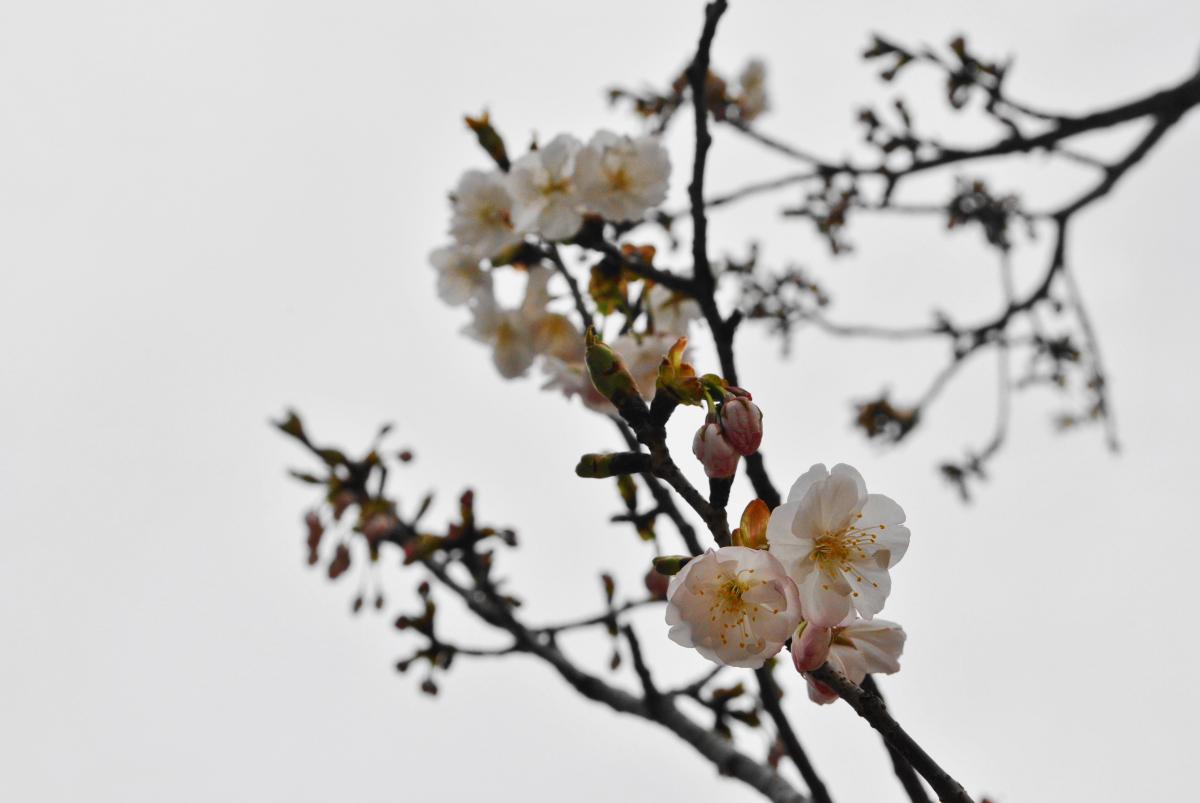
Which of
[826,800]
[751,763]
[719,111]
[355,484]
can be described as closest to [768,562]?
[826,800]

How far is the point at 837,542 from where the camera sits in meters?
1.10

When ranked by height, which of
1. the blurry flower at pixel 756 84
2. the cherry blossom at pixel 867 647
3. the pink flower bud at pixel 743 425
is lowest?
the cherry blossom at pixel 867 647

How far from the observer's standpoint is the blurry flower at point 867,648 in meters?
1.11

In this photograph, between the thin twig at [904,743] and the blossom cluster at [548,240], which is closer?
the thin twig at [904,743]

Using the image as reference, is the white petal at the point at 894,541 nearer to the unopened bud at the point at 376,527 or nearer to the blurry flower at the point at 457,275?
the blurry flower at the point at 457,275

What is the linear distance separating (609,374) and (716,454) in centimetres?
17

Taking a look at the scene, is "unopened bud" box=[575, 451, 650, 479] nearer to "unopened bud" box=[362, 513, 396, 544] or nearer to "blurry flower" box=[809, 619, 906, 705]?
"blurry flower" box=[809, 619, 906, 705]

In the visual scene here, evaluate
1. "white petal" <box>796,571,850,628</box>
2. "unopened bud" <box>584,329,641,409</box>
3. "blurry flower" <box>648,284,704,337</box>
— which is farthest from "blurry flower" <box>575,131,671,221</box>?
"white petal" <box>796,571,850,628</box>

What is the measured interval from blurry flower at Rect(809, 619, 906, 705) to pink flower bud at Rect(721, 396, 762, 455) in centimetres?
27

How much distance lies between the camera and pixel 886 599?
1123 mm

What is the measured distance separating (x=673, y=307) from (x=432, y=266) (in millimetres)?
697

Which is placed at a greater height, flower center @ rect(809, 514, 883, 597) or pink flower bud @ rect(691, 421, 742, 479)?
pink flower bud @ rect(691, 421, 742, 479)

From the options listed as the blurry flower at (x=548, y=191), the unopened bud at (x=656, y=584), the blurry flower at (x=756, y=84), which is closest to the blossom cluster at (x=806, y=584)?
the unopened bud at (x=656, y=584)

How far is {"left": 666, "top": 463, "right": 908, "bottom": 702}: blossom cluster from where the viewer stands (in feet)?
3.40
